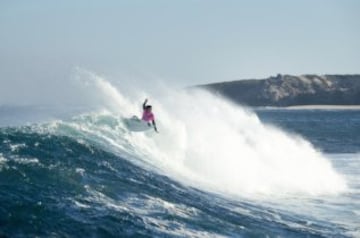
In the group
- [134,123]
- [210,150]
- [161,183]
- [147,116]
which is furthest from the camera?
[210,150]

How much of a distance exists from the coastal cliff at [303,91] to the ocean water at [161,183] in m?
137

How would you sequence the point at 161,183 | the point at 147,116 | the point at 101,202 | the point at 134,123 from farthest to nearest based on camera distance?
the point at 134,123, the point at 147,116, the point at 161,183, the point at 101,202

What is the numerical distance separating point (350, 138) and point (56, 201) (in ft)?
146

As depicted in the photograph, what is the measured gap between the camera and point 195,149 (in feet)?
86.2

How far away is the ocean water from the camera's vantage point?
12773mm

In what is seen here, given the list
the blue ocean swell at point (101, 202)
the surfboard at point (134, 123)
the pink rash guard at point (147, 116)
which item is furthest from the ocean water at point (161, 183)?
the pink rash guard at point (147, 116)

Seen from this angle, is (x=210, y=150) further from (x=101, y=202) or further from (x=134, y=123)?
(x=101, y=202)

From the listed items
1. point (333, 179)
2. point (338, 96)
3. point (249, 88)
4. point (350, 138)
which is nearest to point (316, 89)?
point (338, 96)

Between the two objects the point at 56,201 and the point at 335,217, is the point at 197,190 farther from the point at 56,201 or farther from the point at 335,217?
the point at 56,201

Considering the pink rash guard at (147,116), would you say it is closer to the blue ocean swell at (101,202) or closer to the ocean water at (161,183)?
the ocean water at (161,183)

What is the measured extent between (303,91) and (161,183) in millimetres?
155720

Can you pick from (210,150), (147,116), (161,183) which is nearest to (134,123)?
(147,116)

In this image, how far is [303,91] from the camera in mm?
169500

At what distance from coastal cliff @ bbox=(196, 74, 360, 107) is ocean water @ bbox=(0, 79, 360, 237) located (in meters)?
137
